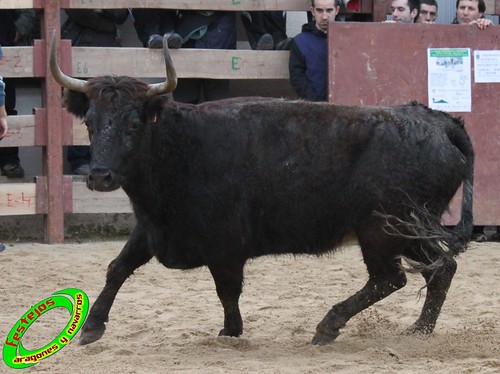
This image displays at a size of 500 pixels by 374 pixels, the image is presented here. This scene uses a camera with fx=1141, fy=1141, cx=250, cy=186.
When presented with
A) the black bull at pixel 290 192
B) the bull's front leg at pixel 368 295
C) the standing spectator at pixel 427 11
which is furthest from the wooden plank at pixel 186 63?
the bull's front leg at pixel 368 295

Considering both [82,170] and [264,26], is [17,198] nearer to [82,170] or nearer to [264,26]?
[82,170]

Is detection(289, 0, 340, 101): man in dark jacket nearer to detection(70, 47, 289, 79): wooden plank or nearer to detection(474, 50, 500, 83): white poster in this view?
detection(70, 47, 289, 79): wooden plank

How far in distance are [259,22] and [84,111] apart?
14.1 feet

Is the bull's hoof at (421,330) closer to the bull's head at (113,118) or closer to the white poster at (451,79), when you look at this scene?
the bull's head at (113,118)

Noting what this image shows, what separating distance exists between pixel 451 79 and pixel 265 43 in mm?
1691

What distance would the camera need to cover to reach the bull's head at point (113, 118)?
20.0 ft

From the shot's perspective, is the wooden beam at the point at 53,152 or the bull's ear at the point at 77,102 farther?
the wooden beam at the point at 53,152

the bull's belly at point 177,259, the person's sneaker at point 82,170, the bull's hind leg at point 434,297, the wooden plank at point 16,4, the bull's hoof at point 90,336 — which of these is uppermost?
the wooden plank at point 16,4

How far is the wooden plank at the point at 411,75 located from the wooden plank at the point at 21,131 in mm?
2602

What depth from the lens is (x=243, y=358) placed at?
6.05 metres

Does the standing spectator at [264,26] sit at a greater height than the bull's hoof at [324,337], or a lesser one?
greater

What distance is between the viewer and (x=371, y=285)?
6496 millimetres

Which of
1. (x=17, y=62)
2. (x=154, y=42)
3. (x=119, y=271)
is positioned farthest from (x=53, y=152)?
(x=119, y=271)

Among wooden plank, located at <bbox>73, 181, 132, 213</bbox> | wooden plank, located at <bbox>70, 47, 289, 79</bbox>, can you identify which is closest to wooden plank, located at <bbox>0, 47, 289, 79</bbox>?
wooden plank, located at <bbox>70, 47, 289, 79</bbox>
